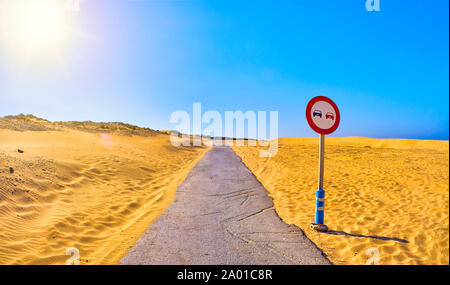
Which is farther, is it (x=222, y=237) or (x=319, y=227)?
(x=319, y=227)

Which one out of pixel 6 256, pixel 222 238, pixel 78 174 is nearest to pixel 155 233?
pixel 222 238

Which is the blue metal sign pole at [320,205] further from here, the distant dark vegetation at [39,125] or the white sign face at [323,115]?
the distant dark vegetation at [39,125]

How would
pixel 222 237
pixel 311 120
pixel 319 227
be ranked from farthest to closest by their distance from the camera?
pixel 319 227
pixel 311 120
pixel 222 237

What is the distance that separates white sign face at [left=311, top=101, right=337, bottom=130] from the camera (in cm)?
443

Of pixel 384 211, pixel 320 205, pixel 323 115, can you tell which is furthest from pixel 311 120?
pixel 384 211

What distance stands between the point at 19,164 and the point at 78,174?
183cm

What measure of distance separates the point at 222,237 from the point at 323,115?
3.17 meters

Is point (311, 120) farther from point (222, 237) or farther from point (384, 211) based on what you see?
point (384, 211)

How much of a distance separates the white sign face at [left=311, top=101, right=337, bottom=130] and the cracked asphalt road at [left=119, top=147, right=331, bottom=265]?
2335 millimetres

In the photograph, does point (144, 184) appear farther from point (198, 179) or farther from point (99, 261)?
point (99, 261)

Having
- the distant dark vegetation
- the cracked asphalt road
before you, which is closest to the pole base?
the cracked asphalt road

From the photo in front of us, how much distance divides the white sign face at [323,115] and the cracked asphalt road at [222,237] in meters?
2.34

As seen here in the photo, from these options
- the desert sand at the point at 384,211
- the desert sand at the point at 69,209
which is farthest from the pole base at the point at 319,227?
the desert sand at the point at 69,209

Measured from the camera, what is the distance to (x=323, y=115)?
14.7 feet
